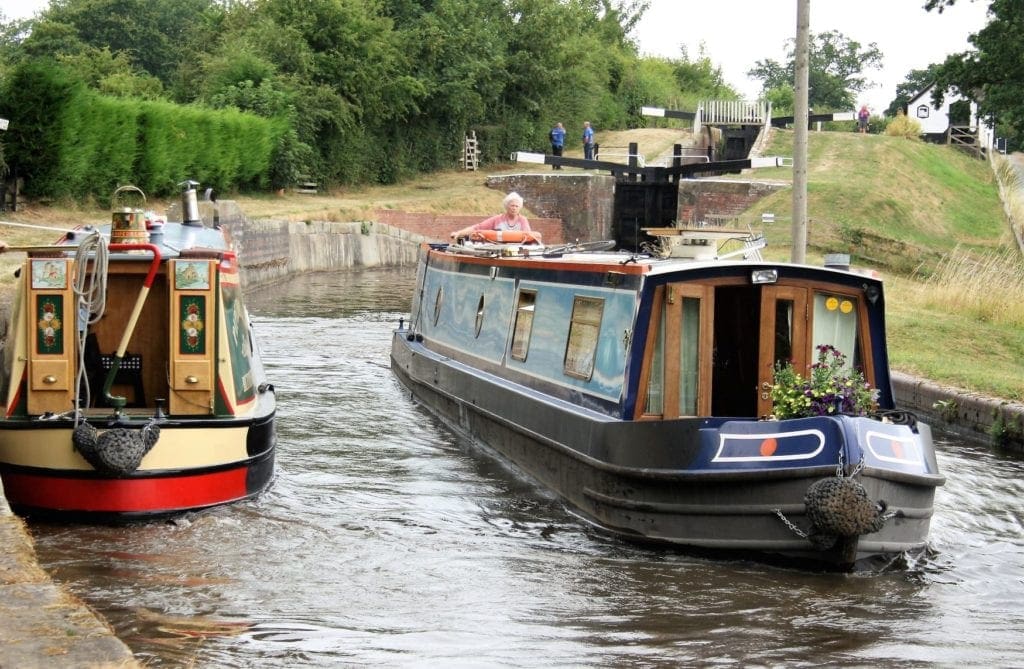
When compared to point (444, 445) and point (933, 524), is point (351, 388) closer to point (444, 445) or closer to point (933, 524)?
point (444, 445)

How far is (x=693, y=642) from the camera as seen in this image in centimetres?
709

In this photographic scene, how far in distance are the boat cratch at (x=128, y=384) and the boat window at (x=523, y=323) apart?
248 centimetres

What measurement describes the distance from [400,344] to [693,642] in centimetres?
990

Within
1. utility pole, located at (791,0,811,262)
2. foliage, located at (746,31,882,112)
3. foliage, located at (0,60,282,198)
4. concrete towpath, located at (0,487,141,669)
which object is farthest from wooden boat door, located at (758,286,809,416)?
foliage, located at (746,31,882,112)

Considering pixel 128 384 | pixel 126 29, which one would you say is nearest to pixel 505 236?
pixel 128 384

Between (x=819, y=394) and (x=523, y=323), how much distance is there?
3.89 metres

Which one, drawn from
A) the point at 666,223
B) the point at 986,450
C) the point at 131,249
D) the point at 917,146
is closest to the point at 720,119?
the point at 917,146

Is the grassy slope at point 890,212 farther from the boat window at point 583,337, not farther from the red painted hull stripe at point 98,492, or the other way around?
the red painted hull stripe at point 98,492

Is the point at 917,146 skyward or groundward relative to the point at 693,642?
skyward

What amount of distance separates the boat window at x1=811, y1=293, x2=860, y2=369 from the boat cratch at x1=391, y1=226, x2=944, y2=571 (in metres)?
0.01

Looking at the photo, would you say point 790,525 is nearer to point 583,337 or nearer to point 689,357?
point 689,357

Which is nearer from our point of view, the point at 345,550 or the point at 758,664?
the point at 758,664

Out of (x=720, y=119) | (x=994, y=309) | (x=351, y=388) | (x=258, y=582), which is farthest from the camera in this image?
(x=720, y=119)

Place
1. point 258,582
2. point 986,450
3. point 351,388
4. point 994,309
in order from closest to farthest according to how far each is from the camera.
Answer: point 258,582 → point 986,450 → point 351,388 → point 994,309
